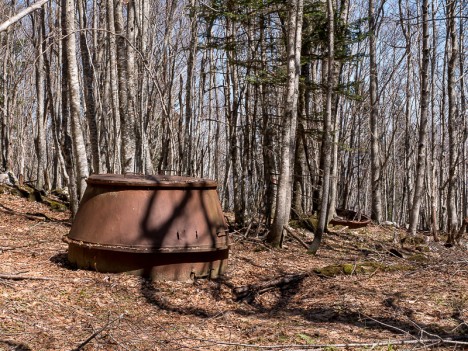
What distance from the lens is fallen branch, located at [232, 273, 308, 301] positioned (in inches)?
261

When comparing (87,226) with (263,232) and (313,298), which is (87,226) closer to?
(313,298)

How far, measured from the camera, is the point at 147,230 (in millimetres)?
6625

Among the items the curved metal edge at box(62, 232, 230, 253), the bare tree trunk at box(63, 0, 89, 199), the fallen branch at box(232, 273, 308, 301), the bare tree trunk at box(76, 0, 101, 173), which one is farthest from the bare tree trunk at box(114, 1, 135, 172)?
the fallen branch at box(232, 273, 308, 301)

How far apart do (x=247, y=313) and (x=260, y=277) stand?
57.2 inches

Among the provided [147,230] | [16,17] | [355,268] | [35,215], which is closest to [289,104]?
[355,268]

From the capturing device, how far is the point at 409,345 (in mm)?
4586

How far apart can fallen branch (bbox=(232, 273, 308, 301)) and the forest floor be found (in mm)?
13

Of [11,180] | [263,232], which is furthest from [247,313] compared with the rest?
[11,180]

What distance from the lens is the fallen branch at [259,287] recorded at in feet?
21.7

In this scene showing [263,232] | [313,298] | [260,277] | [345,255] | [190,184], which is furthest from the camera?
[263,232]

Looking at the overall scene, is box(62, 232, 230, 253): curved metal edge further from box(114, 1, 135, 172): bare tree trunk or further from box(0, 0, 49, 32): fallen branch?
box(0, 0, 49, 32): fallen branch

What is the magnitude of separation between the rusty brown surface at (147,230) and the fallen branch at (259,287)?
56 cm

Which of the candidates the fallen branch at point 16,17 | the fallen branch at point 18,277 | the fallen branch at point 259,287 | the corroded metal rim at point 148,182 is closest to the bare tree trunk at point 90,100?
the corroded metal rim at point 148,182

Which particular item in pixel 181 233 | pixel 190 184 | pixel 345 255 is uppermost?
pixel 190 184
